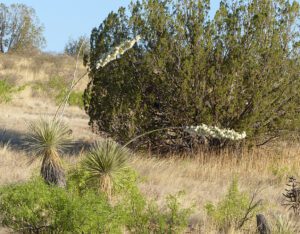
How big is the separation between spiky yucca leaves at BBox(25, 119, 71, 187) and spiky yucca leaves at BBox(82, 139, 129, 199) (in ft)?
1.02

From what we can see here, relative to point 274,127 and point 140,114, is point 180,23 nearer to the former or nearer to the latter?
point 140,114

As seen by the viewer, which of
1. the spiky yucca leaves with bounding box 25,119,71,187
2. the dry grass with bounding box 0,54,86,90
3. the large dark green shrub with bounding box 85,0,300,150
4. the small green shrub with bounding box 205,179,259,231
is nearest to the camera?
the small green shrub with bounding box 205,179,259,231

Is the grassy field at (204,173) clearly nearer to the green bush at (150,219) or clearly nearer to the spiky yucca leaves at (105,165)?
the spiky yucca leaves at (105,165)

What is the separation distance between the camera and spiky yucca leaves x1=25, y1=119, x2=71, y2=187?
7113 millimetres

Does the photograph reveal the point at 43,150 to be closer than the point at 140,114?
Yes

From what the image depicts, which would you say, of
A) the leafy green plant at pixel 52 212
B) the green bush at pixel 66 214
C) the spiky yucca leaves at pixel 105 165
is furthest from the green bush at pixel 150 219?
the spiky yucca leaves at pixel 105 165

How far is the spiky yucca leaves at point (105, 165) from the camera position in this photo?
6.98 m

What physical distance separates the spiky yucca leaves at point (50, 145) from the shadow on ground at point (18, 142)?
430 cm

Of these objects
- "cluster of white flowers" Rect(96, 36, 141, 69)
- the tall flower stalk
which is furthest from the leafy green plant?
"cluster of white flowers" Rect(96, 36, 141, 69)

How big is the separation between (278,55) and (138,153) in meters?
3.32

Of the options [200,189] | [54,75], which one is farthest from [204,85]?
[54,75]

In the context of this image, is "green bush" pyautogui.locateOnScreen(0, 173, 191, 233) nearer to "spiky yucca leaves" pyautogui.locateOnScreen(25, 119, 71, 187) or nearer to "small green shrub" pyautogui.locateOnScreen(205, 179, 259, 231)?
"small green shrub" pyautogui.locateOnScreen(205, 179, 259, 231)

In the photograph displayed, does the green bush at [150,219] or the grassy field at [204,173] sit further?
the grassy field at [204,173]

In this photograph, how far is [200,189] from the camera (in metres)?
9.42
